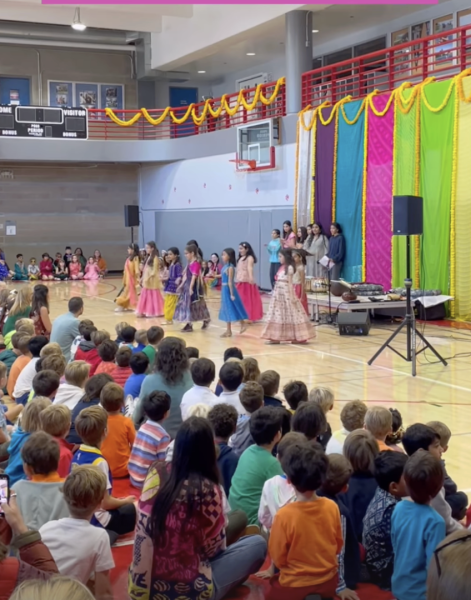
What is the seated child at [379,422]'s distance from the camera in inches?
161

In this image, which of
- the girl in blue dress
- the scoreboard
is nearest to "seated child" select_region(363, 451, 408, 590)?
the girl in blue dress

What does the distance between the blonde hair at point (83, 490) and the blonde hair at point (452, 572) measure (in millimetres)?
1893

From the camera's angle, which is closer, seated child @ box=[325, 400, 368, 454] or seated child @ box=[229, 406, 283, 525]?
seated child @ box=[229, 406, 283, 525]

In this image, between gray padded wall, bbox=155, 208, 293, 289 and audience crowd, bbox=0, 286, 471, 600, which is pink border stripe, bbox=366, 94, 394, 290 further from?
audience crowd, bbox=0, 286, 471, 600

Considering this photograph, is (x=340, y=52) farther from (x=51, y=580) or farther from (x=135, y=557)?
(x=51, y=580)

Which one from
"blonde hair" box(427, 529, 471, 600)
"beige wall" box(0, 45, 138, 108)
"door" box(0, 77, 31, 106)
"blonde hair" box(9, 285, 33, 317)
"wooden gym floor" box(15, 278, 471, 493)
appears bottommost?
"wooden gym floor" box(15, 278, 471, 493)

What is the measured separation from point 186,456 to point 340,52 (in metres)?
18.7

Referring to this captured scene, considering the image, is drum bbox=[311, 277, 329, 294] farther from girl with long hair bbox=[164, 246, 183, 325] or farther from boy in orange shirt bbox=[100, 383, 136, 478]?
boy in orange shirt bbox=[100, 383, 136, 478]

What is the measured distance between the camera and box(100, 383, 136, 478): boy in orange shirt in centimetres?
460

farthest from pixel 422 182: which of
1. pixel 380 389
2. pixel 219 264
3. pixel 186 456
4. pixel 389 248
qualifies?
pixel 186 456

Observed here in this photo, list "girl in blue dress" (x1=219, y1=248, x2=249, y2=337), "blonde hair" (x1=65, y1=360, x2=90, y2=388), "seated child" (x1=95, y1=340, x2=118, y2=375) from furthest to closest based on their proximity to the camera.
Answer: "girl in blue dress" (x1=219, y1=248, x2=249, y2=337), "seated child" (x1=95, y1=340, x2=118, y2=375), "blonde hair" (x1=65, y1=360, x2=90, y2=388)

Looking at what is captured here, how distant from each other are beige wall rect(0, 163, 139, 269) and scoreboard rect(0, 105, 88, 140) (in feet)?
16.5

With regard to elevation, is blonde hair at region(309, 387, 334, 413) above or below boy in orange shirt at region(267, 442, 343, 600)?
above

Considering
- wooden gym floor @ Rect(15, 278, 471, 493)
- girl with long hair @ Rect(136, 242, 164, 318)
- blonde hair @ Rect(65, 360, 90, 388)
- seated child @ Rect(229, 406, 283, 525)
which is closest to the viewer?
seated child @ Rect(229, 406, 283, 525)
